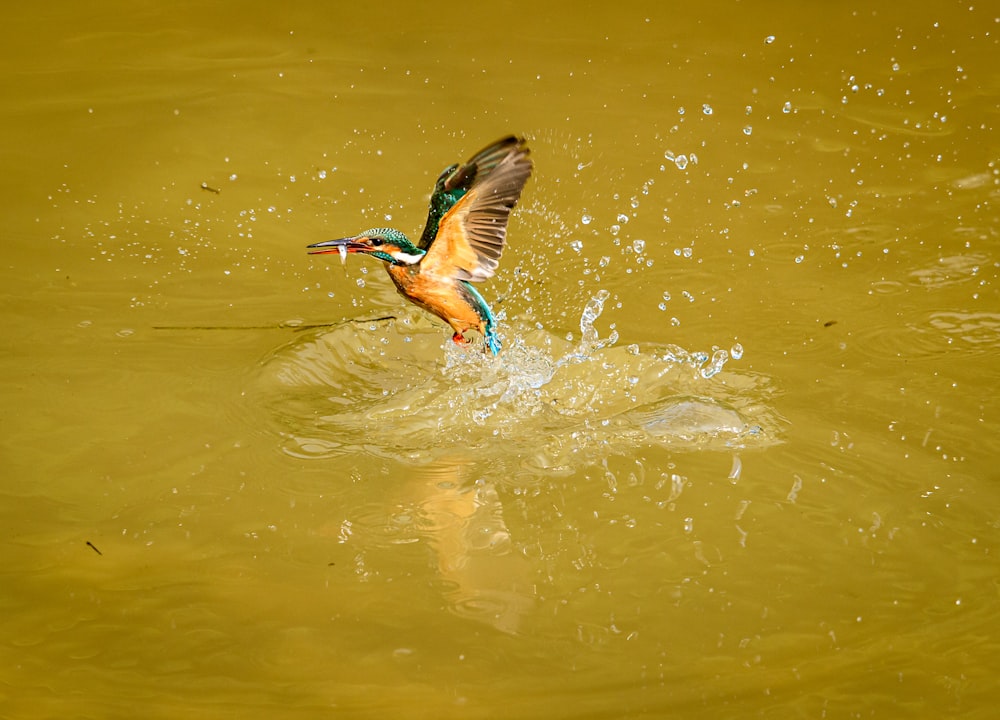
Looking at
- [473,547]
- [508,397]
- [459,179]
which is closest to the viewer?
[473,547]

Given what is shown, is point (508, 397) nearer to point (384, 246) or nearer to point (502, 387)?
point (502, 387)

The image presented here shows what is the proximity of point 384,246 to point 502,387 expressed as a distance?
15.2 inches

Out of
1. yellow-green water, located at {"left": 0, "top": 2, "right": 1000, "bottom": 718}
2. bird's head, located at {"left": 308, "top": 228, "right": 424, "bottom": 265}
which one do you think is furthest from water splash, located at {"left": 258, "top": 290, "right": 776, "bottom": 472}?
bird's head, located at {"left": 308, "top": 228, "right": 424, "bottom": 265}

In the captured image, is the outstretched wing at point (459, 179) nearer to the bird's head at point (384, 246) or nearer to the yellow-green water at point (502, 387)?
the bird's head at point (384, 246)

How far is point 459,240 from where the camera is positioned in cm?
187

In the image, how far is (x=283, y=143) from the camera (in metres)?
3.06

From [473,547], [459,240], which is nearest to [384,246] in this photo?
[459,240]

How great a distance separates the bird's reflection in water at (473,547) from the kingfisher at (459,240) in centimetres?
28

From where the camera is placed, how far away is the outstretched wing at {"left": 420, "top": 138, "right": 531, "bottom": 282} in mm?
1778

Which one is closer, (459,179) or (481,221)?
(481,221)

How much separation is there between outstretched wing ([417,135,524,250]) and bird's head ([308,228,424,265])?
4cm

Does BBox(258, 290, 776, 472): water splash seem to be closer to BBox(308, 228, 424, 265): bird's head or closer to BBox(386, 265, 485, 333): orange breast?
BBox(386, 265, 485, 333): orange breast

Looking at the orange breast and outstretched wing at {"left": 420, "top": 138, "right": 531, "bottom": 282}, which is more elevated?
outstretched wing at {"left": 420, "top": 138, "right": 531, "bottom": 282}

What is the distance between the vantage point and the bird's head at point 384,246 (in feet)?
6.10
